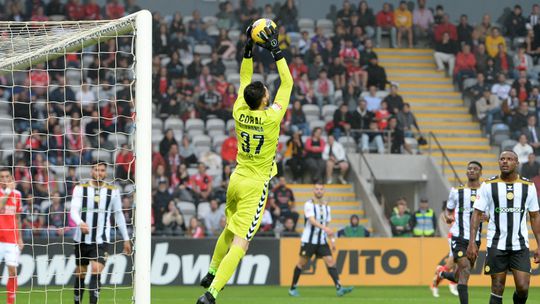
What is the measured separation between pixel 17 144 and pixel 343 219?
756 centimetres

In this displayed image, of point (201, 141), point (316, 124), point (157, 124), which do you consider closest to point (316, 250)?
point (201, 141)

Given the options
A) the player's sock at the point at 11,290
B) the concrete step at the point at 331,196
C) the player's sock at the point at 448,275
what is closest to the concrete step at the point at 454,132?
the concrete step at the point at 331,196

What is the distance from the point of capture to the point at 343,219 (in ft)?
83.3

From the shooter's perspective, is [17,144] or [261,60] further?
[261,60]

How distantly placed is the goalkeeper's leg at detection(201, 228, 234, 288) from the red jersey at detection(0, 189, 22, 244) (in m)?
4.90

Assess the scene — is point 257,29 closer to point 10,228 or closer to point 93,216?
point 93,216

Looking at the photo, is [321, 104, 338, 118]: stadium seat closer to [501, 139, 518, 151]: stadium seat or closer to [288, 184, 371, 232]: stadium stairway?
[288, 184, 371, 232]: stadium stairway

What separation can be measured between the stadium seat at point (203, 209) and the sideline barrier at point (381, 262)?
2231 millimetres

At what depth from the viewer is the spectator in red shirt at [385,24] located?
1172 inches

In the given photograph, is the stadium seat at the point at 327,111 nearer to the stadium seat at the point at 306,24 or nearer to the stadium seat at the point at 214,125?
the stadium seat at the point at 214,125

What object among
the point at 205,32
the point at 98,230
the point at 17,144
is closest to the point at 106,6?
the point at 205,32

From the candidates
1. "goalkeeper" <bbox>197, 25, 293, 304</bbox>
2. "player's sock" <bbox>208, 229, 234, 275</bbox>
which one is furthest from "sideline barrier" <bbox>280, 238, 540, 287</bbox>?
"goalkeeper" <bbox>197, 25, 293, 304</bbox>

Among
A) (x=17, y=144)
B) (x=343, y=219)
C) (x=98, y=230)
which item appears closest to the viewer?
(x=98, y=230)

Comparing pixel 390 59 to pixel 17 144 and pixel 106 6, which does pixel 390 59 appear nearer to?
pixel 106 6
